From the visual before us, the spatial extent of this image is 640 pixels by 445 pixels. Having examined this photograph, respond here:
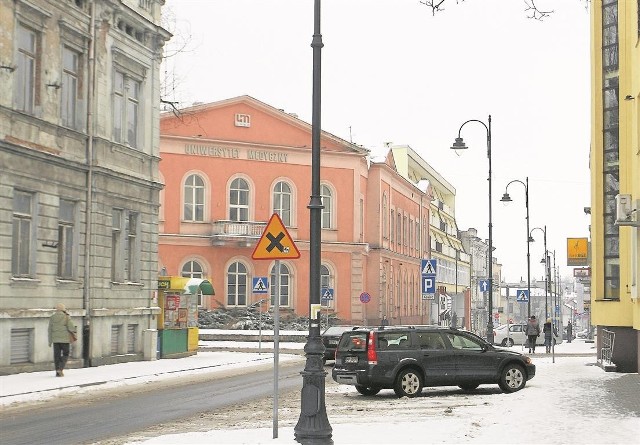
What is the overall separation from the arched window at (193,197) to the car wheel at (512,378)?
40576 millimetres

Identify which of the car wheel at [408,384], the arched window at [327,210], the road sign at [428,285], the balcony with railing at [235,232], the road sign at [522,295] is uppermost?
the arched window at [327,210]

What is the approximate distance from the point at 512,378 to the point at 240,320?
128ft

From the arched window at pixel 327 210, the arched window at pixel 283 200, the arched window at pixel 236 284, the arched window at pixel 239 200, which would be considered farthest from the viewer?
the arched window at pixel 327 210

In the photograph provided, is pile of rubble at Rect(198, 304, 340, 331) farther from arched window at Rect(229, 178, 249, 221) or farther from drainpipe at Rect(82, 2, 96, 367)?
drainpipe at Rect(82, 2, 96, 367)

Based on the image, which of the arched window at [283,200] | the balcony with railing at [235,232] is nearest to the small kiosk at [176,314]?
the balcony with railing at [235,232]

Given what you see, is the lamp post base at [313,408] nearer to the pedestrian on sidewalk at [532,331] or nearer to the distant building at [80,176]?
the distant building at [80,176]

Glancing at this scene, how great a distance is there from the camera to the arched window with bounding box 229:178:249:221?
62062 mm

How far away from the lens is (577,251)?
54500mm

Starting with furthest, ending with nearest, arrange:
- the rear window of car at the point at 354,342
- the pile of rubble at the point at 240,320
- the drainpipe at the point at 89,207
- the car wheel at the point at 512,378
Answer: the pile of rubble at the point at 240,320, the drainpipe at the point at 89,207, the car wheel at the point at 512,378, the rear window of car at the point at 354,342

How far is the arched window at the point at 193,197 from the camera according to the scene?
6084 centimetres

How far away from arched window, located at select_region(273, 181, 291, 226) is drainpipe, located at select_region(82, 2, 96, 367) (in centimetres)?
3303

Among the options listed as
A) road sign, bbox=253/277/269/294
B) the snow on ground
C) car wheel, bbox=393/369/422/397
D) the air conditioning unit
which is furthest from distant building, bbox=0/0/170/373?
the air conditioning unit

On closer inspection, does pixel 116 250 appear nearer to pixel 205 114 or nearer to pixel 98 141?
pixel 98 141

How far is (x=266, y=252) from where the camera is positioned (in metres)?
13.8
